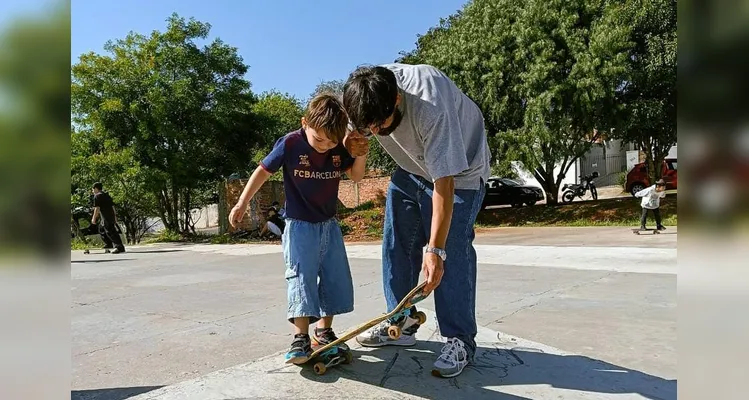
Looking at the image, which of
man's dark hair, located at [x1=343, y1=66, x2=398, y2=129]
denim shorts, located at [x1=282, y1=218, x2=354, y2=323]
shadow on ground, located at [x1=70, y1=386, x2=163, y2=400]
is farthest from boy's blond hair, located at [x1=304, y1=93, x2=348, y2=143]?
shadow on ground, located at [x1=70, y1=386, x2=163, y2=400]

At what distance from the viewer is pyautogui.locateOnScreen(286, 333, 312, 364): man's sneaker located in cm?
274

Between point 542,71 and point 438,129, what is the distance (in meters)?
14.8

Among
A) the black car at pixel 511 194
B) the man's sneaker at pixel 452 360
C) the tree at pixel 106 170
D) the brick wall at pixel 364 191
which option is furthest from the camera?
the black car at pixel 511 194

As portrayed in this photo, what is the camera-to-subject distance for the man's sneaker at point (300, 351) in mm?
2740

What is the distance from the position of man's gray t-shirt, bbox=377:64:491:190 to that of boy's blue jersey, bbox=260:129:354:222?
0.38m

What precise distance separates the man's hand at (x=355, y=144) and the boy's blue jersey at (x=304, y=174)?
8 cm

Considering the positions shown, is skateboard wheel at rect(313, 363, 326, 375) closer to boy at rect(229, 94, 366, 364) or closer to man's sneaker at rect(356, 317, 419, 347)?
boy at rect(229, 94, 366, 364)

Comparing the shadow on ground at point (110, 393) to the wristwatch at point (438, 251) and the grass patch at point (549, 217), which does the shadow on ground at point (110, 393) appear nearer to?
the wristwatch at point (438, 251)

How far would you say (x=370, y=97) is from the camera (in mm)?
2332

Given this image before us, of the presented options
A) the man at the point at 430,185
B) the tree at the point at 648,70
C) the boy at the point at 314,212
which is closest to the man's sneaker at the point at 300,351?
the boy at the point at 314,212

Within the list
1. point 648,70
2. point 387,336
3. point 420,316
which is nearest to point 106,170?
point 387,336
